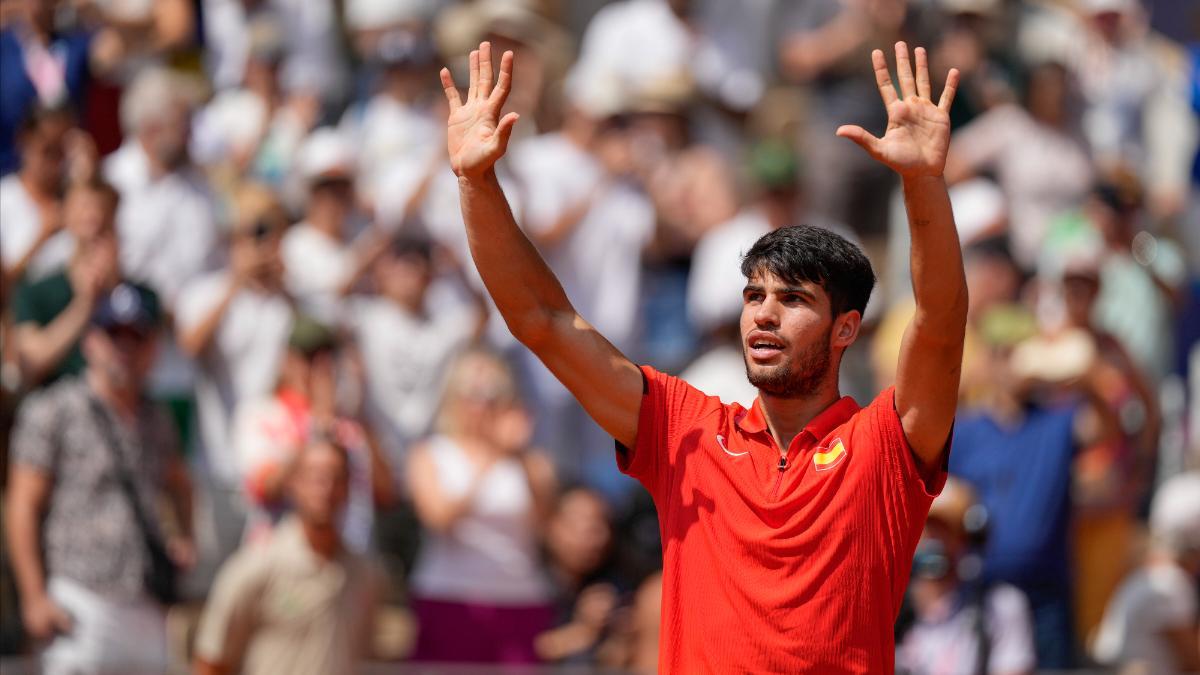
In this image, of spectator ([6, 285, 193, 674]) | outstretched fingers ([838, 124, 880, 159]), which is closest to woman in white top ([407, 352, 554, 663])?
spectator ([6, 285, 193, 674])

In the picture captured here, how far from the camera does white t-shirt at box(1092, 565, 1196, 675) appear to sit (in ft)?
28.0

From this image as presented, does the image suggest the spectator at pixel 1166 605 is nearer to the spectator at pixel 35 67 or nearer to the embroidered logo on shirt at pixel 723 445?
the embroidered logo on shirt at pixel 723 445

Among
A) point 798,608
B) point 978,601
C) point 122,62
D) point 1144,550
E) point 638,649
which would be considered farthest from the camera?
point 122,62

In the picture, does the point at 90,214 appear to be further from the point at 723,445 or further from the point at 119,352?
the point at 723,445

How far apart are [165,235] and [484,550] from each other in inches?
102

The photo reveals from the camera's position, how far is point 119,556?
321 inches

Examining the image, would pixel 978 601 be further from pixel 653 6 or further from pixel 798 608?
pixel 653 6

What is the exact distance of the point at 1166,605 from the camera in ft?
28.0

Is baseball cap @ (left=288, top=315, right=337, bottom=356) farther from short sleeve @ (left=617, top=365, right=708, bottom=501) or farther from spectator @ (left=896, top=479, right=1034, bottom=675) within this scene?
short sleeve @ (left=617, top=365, right=708, bottom=501)

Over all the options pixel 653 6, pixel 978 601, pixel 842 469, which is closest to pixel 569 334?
pixel 842 469

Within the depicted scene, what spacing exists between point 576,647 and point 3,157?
3990 mm

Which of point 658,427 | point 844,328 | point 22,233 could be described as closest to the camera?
point 844,328

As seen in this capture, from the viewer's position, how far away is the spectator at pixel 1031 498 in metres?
8.63

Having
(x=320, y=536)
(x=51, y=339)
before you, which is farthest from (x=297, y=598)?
(x=51, y=339)
